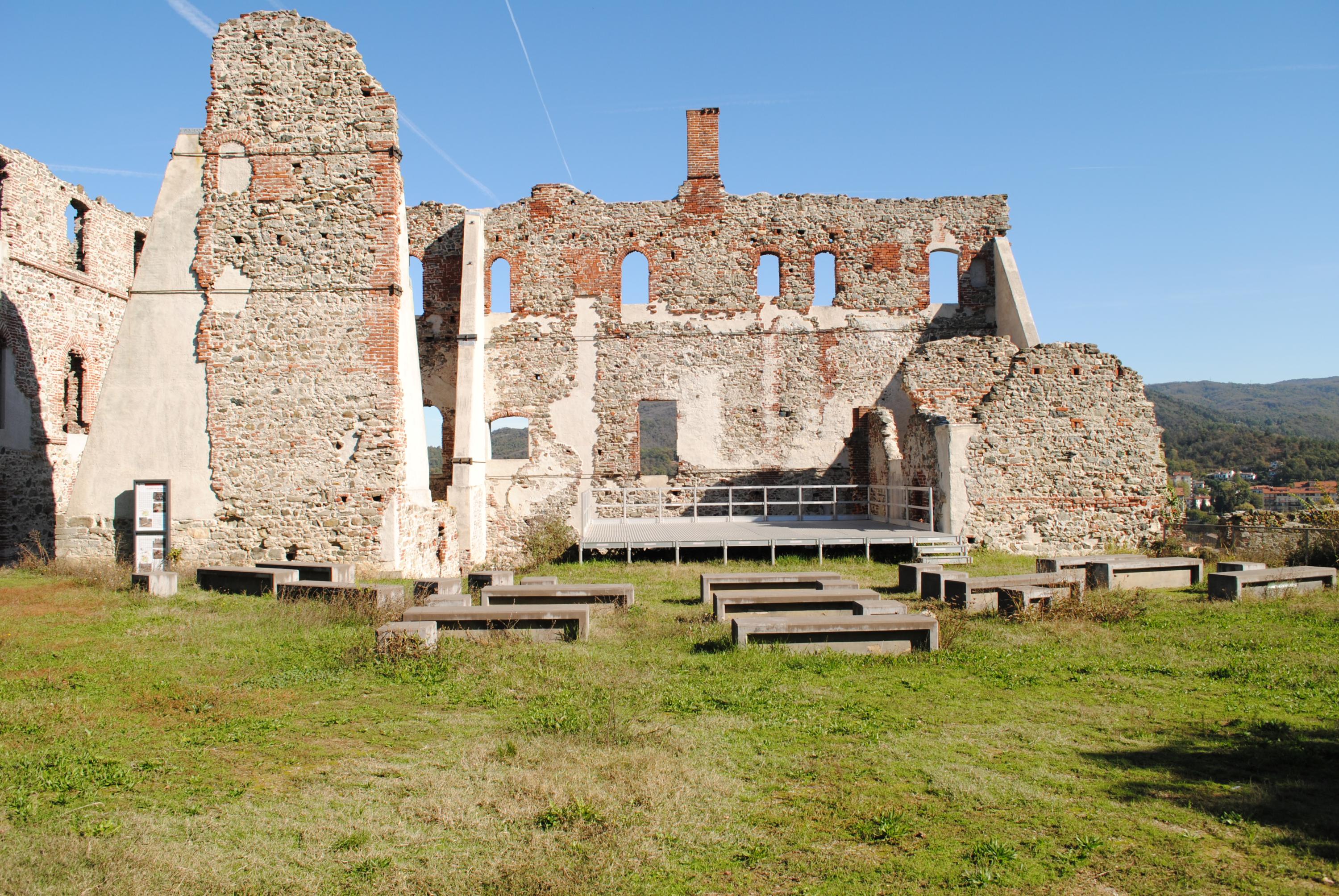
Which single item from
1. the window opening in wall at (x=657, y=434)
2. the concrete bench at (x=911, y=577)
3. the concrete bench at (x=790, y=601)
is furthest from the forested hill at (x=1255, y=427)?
the window opening in wall at (x=657, y=434)

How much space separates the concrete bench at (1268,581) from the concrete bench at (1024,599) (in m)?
2.27

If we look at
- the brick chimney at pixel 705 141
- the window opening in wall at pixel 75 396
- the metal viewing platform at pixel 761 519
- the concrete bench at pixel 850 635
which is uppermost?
the brick chimney at pixel 705 141

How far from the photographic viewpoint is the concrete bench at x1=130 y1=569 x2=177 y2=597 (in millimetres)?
11000

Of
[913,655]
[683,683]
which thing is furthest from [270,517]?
[913,655]

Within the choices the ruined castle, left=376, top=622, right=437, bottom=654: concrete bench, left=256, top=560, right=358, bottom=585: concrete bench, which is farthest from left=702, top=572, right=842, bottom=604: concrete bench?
the ruined castle

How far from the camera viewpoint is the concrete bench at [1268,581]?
33.9 feet

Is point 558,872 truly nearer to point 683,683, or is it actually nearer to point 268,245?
point 683,683

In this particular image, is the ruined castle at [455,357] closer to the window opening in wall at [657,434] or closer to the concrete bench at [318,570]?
the concrete bench at [318,570]

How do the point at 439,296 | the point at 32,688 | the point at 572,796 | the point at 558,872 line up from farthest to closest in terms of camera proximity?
the point at 439,296
the point at 32,688
the point at 572,796
the point at 558,872

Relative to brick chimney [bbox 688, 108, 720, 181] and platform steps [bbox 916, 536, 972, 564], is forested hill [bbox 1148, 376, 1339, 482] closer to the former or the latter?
platform steps [bbox 916, 536, 972, 564]

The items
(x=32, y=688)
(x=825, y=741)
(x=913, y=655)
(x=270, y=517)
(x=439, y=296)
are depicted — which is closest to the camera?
(x=825, y=741)

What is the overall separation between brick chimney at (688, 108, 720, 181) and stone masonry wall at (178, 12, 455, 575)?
747 centimetres

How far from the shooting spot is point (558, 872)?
365 cm

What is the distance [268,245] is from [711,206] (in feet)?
31.5
